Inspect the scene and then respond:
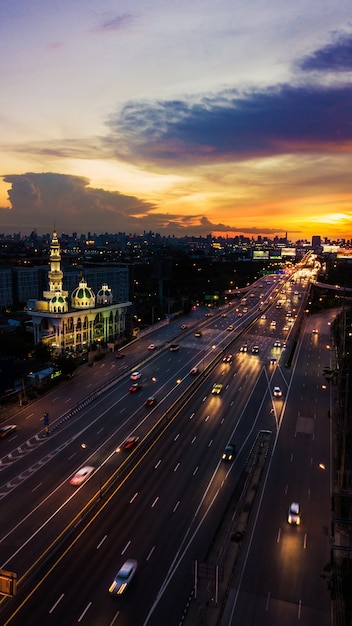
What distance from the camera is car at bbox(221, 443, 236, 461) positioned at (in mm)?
33594

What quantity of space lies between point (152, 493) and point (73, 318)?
134ft

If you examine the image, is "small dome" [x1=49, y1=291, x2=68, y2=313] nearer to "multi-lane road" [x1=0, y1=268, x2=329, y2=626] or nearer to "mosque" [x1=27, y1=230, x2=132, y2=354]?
"mosque" [x1=27, y1=230, x2=132, y2=354]

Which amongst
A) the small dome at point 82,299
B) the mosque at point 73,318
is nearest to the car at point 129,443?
the mosque at point 73,318

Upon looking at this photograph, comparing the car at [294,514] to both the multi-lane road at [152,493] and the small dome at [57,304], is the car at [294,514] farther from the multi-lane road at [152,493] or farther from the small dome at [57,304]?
the small dome at [57,304]

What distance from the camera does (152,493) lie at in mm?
29188

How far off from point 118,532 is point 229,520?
636cm

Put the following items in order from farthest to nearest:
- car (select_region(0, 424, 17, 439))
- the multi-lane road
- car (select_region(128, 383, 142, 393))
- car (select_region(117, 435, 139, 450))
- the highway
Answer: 1. car (select_region(128, 383, 142, 393))
2. car (select_region(0, 424, 17, 439))
3. car (select_region(117, 435, 139, 450))
4. the multi-lane road
5. the highway

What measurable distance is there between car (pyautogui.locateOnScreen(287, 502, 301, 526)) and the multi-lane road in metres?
0.48

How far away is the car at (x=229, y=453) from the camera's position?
1323 inches

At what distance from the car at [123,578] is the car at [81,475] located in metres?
8.64

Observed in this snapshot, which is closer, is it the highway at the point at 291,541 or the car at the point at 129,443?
the highway at the point at 291,541

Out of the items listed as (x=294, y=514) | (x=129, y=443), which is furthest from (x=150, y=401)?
(x=294, y=514)

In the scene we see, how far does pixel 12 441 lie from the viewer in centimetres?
3681

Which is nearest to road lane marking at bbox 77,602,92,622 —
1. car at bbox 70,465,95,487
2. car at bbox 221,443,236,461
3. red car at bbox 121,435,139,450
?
car at bbox 70,465,95,487
